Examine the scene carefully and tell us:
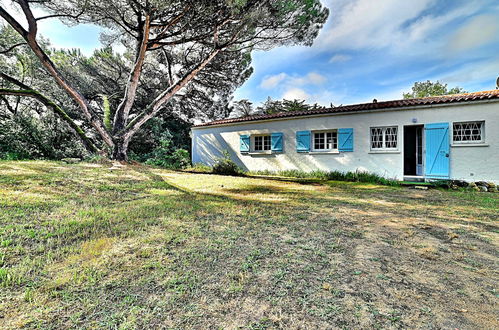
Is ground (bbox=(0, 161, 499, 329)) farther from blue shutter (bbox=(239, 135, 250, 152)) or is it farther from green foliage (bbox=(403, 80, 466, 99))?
green foliage (bbox=(403, 80, 466, 99))

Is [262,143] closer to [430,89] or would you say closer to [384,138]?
[384,138]

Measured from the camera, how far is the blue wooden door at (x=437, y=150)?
7.58 meters

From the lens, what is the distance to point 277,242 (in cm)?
256

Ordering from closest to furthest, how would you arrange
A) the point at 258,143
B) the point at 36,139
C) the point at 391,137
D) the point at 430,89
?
the point at 391,137 → the point at 36,139 → the point at 258,143 → the point at 430,89

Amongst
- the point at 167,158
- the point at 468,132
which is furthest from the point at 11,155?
the point at 468,132

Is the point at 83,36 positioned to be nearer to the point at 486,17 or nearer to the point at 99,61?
the point at 99,61

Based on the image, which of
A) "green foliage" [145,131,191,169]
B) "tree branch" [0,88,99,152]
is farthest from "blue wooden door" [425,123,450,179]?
"tree branch" [0,88,99,152]

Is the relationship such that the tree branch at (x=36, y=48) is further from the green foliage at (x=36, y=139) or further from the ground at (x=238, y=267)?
the ground at (x=238, y=267)

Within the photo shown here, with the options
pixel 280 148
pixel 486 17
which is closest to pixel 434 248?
pixel 280 148

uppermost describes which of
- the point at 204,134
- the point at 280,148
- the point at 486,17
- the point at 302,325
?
the point at 486,17

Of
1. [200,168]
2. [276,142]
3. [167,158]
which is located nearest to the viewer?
[276,142]

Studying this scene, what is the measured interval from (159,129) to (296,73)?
32.3 ft

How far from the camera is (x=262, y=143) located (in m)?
11.4

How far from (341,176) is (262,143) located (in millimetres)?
4254
